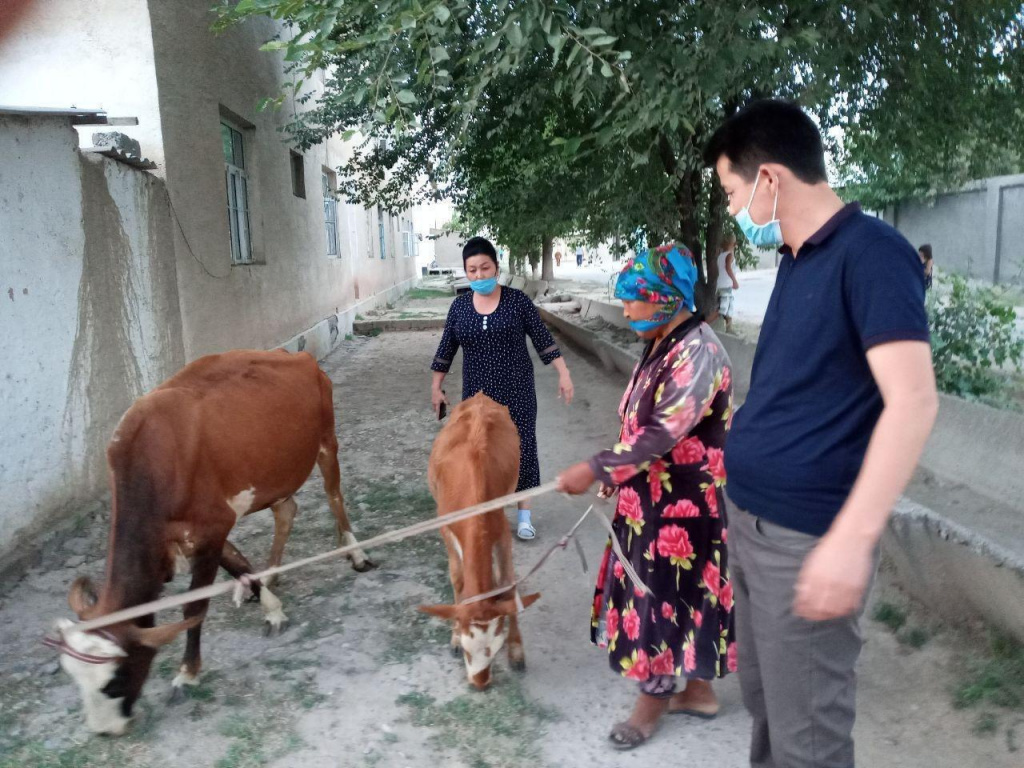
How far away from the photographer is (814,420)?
1.71 metres

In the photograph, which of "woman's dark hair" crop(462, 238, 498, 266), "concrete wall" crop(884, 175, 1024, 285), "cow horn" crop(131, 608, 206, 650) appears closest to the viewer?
"cow horn" crop(131, 608, 206, 650)

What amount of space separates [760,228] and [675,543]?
4.00ft

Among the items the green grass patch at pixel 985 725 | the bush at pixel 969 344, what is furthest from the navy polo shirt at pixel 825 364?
the bush at pixel 969 344

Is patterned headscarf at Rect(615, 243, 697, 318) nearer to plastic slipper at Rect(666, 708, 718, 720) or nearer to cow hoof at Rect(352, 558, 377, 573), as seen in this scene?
plastic slipper at Rect(666, 708, 718, 720)

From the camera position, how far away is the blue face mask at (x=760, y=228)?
6.08 ft

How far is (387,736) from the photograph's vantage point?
9.89ft

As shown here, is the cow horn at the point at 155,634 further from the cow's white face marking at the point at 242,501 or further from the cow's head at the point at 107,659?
the cow's white face marking at the point at 242,501

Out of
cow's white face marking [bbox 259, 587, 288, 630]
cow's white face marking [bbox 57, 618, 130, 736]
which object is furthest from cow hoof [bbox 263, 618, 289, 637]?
cow's white face marking [bbox 57, 618, 130, 736]

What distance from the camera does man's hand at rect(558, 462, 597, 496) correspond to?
2.36 meters

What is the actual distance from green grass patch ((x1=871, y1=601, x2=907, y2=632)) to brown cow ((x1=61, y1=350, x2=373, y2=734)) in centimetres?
270

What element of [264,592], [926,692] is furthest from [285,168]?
[926,692]

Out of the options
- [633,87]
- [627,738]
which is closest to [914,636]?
[627,738]

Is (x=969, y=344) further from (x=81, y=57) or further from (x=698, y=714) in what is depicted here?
(x=81, y=57)

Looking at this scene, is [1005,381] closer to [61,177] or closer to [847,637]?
[847,637]
